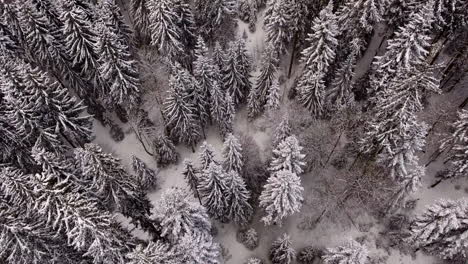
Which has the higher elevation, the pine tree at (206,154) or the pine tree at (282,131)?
the pine tree at (282,131)

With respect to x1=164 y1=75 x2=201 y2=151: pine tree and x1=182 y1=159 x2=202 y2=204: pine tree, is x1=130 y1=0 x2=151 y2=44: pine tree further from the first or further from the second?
x1=182 y1=159 x2=202 y2=204: pine tree

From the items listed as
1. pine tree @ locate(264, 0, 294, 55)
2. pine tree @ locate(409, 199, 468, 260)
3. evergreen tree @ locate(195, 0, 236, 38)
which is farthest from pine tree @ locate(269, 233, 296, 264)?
evergreen tree @ locate(195, 0, 236, 38)

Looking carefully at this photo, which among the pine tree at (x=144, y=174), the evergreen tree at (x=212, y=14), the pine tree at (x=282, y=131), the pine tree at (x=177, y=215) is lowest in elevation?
the pine tree at (x=144, y=174)

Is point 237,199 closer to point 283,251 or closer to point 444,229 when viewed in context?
point 283,251

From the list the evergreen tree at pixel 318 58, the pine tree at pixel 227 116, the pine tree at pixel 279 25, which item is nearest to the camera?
the evergreen tree at pixel 318 58

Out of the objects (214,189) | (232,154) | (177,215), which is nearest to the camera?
(177,215)

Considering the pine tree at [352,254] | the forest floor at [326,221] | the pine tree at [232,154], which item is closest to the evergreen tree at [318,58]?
the forest floor at [326,221]

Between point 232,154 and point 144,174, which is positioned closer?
point 232,154

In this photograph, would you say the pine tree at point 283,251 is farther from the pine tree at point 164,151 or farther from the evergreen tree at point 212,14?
the evergreen tree at point 212,14

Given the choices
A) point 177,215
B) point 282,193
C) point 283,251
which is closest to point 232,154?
point 282,193
